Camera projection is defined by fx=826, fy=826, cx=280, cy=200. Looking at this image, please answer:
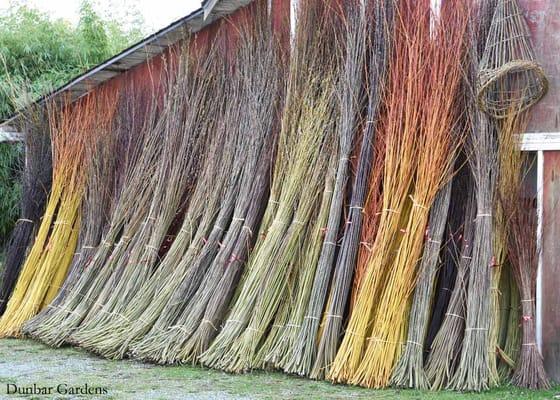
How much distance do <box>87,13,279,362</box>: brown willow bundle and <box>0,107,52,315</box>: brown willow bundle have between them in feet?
6.57

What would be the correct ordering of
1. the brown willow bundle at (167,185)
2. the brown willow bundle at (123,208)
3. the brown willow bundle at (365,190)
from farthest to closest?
the brown willow bundle at (123,208) < the brown willow bundle at (167,185) < the brown willow bundle at (365,190)

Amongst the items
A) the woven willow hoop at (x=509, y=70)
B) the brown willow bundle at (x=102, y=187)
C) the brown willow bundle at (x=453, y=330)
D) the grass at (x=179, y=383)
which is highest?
the woven willow hoop at (x=509, y=70)

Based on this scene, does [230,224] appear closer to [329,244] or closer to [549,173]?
[329,244]

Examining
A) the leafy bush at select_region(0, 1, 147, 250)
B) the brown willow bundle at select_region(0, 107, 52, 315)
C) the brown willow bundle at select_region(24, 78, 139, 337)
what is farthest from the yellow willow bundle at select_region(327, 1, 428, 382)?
the leafy bush at select_region(0, 1, 147, 250)

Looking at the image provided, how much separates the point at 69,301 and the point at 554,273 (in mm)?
3921

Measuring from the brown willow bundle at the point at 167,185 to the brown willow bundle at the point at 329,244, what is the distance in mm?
1448

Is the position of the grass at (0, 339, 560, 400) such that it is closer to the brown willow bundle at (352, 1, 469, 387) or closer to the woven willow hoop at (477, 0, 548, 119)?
the brown willow bundle at (352, 1, 469, 387)

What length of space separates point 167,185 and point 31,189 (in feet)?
5.91

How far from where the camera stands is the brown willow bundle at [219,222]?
630 cm

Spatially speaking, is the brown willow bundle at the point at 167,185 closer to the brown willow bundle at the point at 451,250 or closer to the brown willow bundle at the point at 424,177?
the brown willow bundle at the point at 424,177

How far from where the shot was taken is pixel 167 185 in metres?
7.21

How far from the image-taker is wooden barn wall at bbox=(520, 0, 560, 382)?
19.1 ft

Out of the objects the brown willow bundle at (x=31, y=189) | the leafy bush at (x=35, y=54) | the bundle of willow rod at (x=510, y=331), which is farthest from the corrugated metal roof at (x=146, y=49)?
the bundle of willow rod at (x=510, y=331)

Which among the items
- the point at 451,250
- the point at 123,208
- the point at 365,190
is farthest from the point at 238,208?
the point at 451,250
